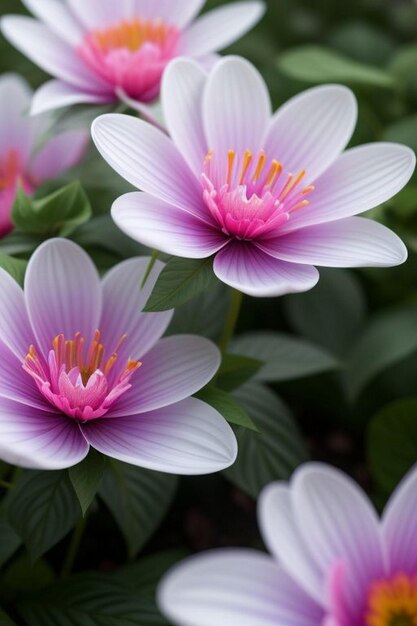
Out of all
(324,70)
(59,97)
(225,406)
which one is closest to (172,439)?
(225,406)

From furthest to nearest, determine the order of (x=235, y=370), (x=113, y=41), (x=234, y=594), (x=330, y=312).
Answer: (x=330, y=312) → (x=113, y=41) → (x=235, y=370) → (x=234, y=594)

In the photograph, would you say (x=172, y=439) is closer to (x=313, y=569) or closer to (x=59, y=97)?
(x=313, y=569)

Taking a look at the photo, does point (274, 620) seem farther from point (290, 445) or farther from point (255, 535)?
point (255, 535)

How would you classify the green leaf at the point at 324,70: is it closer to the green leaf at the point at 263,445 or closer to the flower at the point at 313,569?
the green leaf at the point at 263,445

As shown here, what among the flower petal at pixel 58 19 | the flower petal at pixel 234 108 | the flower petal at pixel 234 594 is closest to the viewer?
the flower petal at pixel 234 594

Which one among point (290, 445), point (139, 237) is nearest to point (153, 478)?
point (290, 445)

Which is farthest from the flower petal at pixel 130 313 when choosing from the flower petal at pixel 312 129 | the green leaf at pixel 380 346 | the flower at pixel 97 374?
the green leaf at pixel 380 346

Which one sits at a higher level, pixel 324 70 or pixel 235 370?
pixel 324 70

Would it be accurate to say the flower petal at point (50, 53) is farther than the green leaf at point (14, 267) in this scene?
Yes
